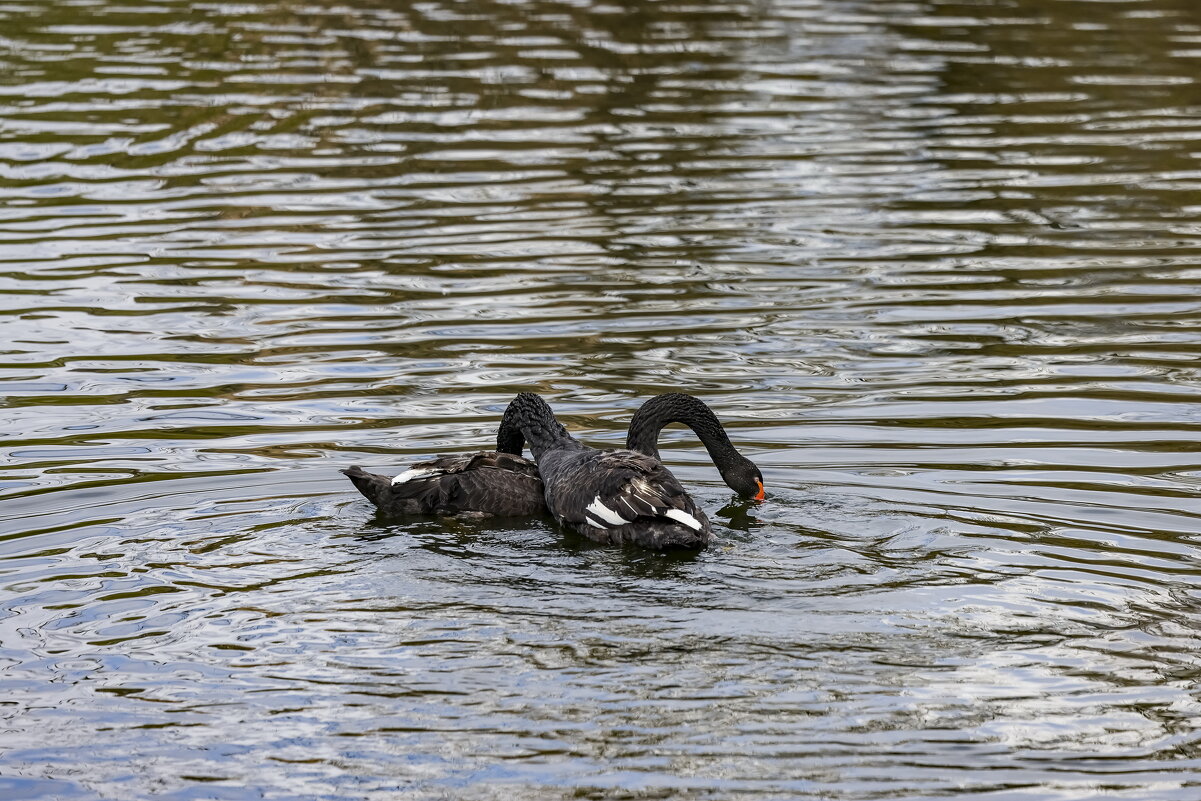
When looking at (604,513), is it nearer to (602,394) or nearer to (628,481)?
(628,481)

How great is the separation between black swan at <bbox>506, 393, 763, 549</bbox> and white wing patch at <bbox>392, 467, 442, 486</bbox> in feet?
2.14

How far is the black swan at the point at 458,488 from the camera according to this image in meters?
9.09

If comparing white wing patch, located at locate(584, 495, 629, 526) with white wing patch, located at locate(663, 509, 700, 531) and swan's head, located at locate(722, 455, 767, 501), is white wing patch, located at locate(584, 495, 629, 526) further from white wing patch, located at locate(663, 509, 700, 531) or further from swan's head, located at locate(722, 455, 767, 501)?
swan's head, located at locate(722, 455, 767, 501)

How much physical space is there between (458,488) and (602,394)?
2475mm

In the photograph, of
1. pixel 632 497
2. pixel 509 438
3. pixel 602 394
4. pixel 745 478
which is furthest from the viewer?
pixel 602 394

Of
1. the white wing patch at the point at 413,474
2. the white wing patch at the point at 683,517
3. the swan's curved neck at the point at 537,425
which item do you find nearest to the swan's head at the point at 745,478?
the white wing patch at the point at 683,517

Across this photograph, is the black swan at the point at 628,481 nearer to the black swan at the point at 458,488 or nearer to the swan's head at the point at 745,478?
the swan's head at the point at 745,478

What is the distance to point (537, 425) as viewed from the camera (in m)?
9.92

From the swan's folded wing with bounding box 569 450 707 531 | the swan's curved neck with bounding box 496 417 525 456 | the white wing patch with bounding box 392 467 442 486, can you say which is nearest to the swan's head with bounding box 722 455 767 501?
the swan's folded wing with bounding box 569 450 707 531

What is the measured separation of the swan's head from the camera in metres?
9.22

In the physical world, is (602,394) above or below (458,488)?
below

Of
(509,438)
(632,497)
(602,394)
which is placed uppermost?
(632,497)

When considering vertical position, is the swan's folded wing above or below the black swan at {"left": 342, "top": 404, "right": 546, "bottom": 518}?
above

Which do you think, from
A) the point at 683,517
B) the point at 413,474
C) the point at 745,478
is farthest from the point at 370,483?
the point at 745,478
